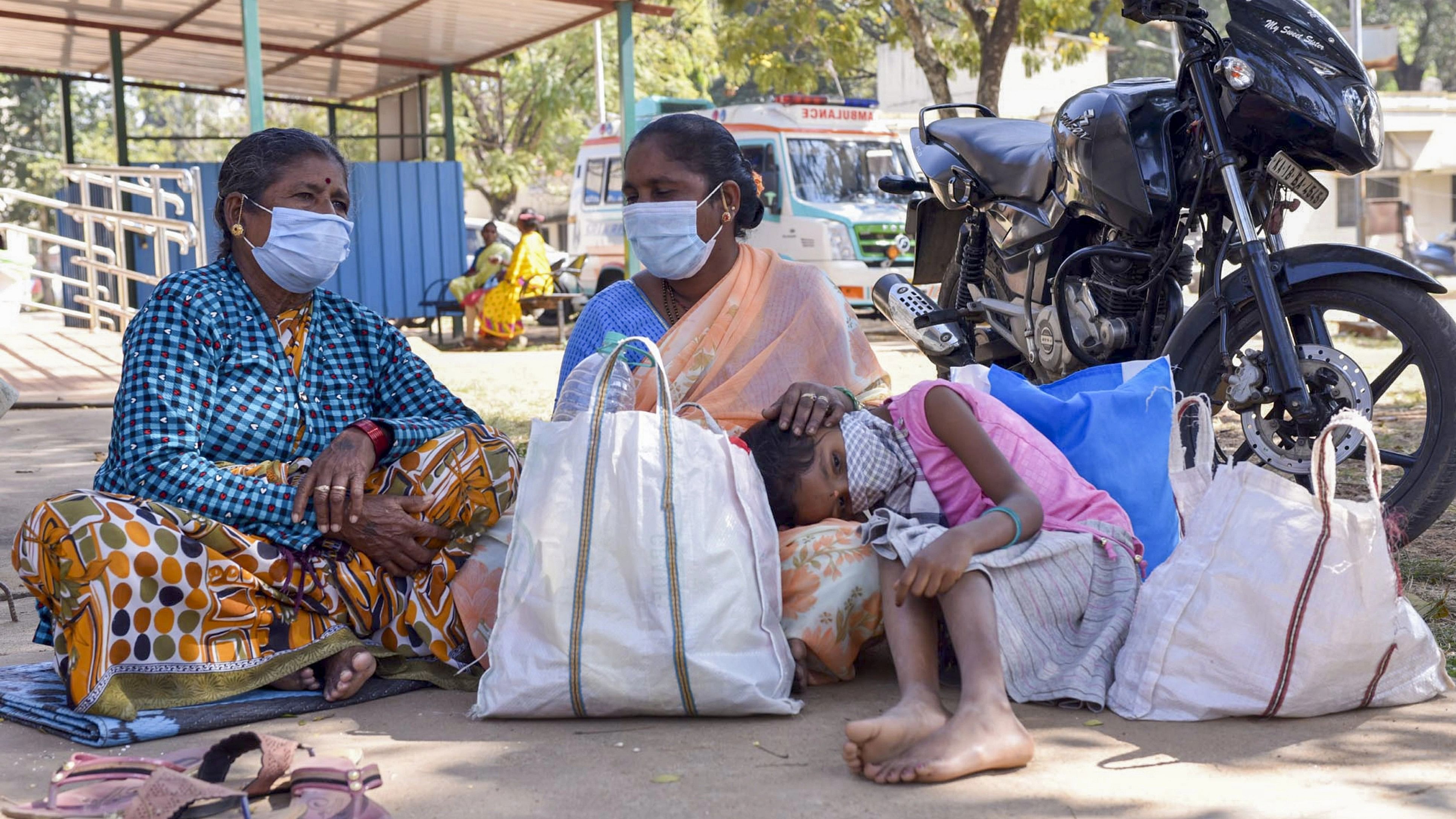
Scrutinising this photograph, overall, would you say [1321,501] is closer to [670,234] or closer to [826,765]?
[826,765]

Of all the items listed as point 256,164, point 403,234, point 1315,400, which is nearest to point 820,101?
point 403,234

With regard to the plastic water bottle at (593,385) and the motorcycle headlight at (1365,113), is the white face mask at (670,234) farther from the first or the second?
the motorcycle headlight at (1365,113)

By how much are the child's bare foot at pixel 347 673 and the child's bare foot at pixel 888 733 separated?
3.58 ft

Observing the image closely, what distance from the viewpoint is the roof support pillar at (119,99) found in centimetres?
1239

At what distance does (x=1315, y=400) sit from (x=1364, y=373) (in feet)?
0.73

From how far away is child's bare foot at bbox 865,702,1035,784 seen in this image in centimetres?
222

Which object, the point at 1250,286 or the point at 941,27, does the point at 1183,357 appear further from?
the point at 941,27

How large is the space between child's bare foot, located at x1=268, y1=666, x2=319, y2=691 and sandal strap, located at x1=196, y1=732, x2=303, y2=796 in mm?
588

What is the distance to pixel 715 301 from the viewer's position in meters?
3.31

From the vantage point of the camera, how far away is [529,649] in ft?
8.53

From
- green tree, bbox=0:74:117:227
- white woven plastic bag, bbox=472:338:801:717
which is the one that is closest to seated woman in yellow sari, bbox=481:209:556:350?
white woven plastic bag, bbox=472:338:801:717

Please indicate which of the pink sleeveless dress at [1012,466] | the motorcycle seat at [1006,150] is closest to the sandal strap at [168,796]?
the pink sleeveless dress at [1012,466]

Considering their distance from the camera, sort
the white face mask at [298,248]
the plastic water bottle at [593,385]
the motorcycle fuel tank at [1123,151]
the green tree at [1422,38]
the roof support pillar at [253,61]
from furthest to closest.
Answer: the green tree at [1422,38]
the roof support pillar at [253,61]
the motorcycle fuel tank at [1123,151]
the white face mask at [298,248]
the plastic water bottle at [593,385]

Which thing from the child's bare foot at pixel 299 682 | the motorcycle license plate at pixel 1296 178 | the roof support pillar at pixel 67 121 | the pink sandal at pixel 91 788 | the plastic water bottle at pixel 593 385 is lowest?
the child's bare foot at pixel 299 682
